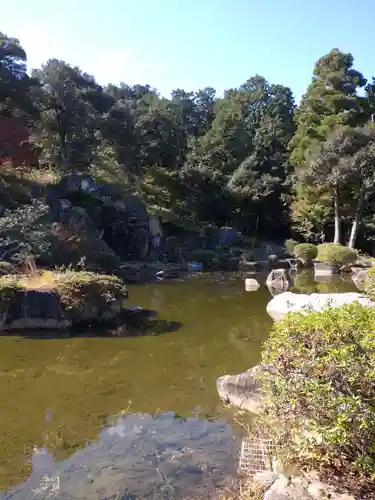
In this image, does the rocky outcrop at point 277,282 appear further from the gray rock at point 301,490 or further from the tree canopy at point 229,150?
the gray rock at point 301,490

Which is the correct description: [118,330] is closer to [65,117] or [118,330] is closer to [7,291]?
[7,291]

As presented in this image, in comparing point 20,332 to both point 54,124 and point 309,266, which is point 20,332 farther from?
point 54,124

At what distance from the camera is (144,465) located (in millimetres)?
5043

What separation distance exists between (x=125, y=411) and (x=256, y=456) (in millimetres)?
2203

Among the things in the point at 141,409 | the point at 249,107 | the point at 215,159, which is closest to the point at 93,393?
the point at 141,409

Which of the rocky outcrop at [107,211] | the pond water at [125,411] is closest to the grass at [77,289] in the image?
the pond water at [125,411]

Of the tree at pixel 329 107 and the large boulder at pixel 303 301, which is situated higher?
the tree at pixel 329 107

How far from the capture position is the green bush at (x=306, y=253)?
22.8m

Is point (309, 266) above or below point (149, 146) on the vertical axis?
A: below

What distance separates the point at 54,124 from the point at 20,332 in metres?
18.7

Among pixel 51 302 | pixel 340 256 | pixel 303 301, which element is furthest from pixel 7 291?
pixel 340 256

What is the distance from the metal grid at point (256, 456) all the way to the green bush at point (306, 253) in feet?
59.9

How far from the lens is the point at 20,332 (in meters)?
10.0

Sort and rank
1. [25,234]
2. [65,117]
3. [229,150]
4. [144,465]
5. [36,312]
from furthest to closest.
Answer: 1. [229,150]
2. [65,117]
3. [25,234]
4. [36,312]
5. [144,465]
